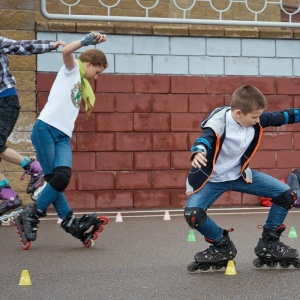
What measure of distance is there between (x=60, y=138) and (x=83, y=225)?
768mm

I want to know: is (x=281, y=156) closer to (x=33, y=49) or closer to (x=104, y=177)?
(x=104, y=177)

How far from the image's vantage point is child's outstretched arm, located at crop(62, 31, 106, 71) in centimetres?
758

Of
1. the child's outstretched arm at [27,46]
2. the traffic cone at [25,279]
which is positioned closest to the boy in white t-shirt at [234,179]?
the traffic cone at [25,279]

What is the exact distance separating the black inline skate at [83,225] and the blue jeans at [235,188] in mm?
1501

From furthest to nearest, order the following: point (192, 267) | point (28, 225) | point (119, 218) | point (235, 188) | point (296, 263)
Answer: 1. point (119, 218)
2. point (28, 225)
3. point (235, 188)
4. point (296, 263)
5. point (192, 267)

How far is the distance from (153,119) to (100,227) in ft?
13.2

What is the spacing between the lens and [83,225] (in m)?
8.11

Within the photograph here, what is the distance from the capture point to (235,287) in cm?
609

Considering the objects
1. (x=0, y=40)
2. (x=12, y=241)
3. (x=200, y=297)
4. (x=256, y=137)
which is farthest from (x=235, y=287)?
(x=0, y=40)

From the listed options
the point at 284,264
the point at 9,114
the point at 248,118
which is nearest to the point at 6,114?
the point at 9,114

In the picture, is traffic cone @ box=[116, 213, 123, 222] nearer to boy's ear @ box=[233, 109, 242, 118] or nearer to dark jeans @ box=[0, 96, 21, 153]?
dark jeans @ box=[0, 96, 21, 153]

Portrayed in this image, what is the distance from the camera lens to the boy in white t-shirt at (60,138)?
26.2ft

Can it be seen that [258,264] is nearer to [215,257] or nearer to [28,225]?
[215,257]

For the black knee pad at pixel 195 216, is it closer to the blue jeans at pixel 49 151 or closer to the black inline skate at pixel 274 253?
the black inline skate at pixel 274 253
